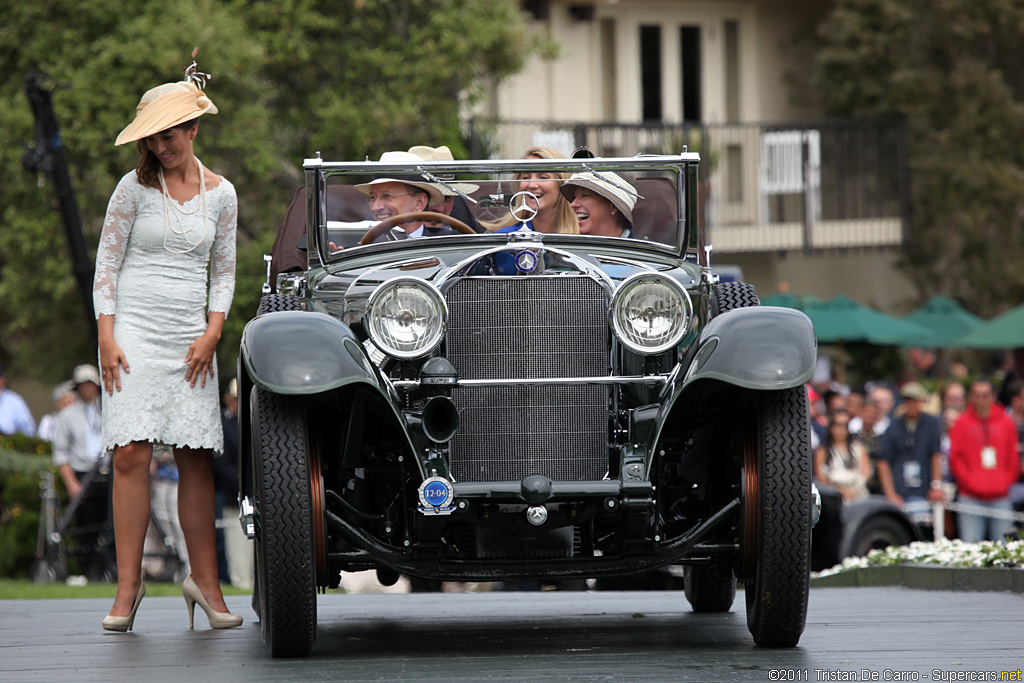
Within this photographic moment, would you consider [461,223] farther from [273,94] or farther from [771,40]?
[771,40]

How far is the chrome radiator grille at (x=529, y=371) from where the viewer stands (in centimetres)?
536

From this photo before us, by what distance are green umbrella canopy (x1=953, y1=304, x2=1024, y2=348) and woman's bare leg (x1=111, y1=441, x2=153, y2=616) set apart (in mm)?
14995

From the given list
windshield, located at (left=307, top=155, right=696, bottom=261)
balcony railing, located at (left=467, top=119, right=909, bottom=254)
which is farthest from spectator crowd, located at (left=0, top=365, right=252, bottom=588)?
balcony railing, located at (left=467, top=119, right=909, bottom=254)

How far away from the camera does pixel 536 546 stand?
529cm

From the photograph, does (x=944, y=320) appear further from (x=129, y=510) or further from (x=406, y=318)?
(x=406, y=318)

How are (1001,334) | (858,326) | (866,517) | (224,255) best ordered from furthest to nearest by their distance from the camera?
1. (858,326)
2. (1001,334)
3. (866,517)
4. (224,255)

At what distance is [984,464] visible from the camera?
13320mm

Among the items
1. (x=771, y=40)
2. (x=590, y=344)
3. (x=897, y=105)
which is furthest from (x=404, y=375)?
(x=771, y=40)

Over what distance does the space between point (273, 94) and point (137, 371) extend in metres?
11.6

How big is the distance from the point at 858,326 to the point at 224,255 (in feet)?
47.1

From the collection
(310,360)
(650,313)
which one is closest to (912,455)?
(650,313)

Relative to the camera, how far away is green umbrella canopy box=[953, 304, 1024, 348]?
1922cm

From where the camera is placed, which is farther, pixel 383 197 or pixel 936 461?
pixel 936 461

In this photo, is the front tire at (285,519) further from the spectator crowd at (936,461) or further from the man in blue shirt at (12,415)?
the man in blue shirt at (12,415)
